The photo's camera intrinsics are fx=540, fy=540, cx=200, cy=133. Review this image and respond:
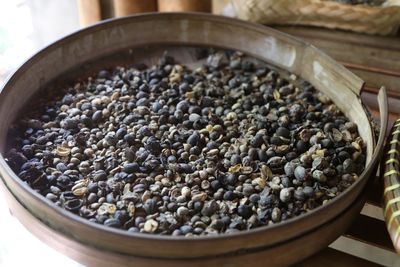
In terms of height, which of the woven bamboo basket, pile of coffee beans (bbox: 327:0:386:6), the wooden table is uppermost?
pile of coffee beans (bbox: 327:0:386:6)

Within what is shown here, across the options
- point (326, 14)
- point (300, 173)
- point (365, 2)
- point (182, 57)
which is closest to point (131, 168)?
point (300, 173)

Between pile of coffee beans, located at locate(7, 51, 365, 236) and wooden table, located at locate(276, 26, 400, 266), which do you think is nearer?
pile of coffee beans, located at locate(7, 51, 365, 236)

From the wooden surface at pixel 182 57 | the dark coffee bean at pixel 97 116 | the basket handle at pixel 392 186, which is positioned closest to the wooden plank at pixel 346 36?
the wooden surface at pixel 182 57

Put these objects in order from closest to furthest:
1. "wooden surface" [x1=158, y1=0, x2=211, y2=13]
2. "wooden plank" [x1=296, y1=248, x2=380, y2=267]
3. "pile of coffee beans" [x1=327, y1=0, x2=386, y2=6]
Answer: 1. "wooden plank" [x1=296, y1=248, x2=380, y2=267]
2. "pile of coffee beans" [x1=327, y1=0, x2=386, y2=6]
3. "wooden surface" [x1=158, y1=0, x2=211, y2=13]

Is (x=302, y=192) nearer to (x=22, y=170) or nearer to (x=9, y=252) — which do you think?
(x=22, y=170)

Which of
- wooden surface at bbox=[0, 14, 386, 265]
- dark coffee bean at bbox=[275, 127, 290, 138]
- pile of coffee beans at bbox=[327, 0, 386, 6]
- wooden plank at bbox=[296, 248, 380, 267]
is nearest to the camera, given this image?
Result: wooden surface at bbox=[0, 14, 386, 265]

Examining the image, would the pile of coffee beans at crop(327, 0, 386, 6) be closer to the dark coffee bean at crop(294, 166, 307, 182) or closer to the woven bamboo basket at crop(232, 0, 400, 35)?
the woven bamboo basket at crop(232, 0, 400, 35)

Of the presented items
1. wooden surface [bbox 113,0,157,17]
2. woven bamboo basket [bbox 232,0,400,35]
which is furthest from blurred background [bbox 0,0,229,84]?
woven bamboo basket [bbox 232,0,400,35]
